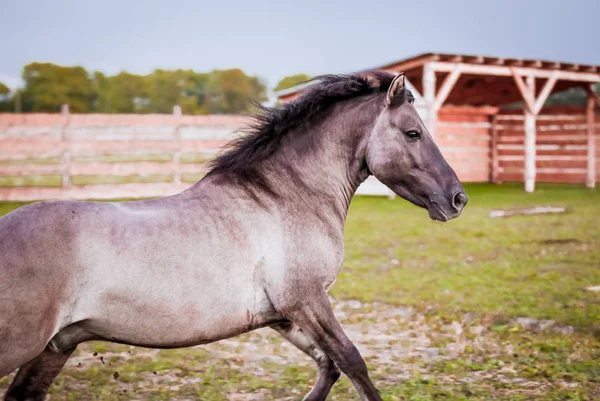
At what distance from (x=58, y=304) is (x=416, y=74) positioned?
58.4 ft

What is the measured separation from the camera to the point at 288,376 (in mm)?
4770

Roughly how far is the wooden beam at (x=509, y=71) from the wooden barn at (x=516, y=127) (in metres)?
0.03

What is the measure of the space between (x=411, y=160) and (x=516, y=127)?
71.7 feet

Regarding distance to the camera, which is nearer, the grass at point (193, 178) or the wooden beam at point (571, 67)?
the grass at point (193, 178)

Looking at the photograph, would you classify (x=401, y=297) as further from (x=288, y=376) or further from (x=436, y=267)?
(x=288, y=376)

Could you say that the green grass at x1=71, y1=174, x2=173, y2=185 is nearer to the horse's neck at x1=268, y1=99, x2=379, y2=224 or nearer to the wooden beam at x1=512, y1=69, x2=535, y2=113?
the wooden beam at x1=512, y1=69, x2=535, y2=113

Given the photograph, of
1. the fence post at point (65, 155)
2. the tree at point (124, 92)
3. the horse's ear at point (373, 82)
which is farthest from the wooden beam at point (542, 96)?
the tree at point (124, 92)

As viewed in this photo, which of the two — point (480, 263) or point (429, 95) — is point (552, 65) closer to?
point (429, 95)

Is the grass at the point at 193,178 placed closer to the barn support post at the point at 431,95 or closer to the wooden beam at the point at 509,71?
the barn support post at the point at 431,95

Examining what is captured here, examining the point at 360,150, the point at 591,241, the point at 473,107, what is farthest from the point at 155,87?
the point at 360,150

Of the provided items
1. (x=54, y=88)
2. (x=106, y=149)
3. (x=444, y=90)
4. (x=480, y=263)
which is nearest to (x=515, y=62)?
(x=444, y=90)

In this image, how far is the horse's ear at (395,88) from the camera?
3436mm

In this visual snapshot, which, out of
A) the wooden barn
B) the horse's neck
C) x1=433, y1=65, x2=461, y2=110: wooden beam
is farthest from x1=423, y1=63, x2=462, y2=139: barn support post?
the horse's neck

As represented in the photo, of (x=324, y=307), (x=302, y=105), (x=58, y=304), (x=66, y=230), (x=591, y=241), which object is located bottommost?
(x=591, y=241)
